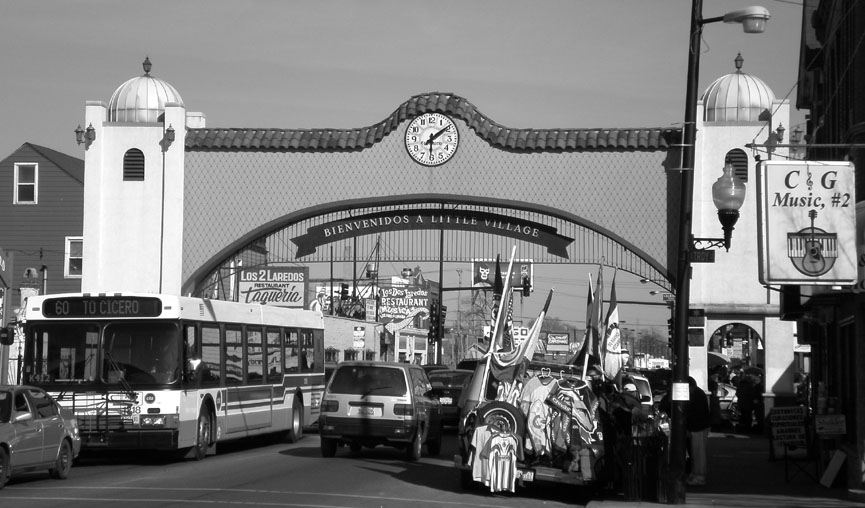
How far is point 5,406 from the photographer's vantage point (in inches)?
602

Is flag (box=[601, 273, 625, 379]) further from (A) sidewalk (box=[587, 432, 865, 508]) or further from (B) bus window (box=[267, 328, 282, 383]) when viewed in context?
(B) bus window (box=[267, 328, 282, 383])

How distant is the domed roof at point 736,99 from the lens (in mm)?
30406

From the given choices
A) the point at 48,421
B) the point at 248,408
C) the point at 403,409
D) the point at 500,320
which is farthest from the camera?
the point at 248,408

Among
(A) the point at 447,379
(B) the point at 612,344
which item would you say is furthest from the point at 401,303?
(B) the point at 612,344

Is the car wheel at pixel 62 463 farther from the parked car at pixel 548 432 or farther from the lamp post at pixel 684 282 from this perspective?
the lamp post at pixel 684 282

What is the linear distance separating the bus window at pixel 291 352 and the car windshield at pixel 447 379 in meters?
4.95

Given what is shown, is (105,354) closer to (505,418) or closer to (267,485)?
(267,485)

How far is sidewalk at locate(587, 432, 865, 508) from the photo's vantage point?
47.8ft

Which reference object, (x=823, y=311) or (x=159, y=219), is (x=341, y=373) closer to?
(x=823, y=311)

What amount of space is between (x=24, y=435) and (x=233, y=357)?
6.42 meters

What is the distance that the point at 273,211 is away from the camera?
101ft

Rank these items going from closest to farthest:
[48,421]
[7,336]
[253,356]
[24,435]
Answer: [24,435] → [48,421] → [7,336] → [253,356]

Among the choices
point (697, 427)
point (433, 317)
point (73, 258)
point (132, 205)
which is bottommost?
point (697, 427)

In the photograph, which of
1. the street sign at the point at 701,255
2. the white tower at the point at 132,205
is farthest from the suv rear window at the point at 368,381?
the white tower at the point at 132,205
